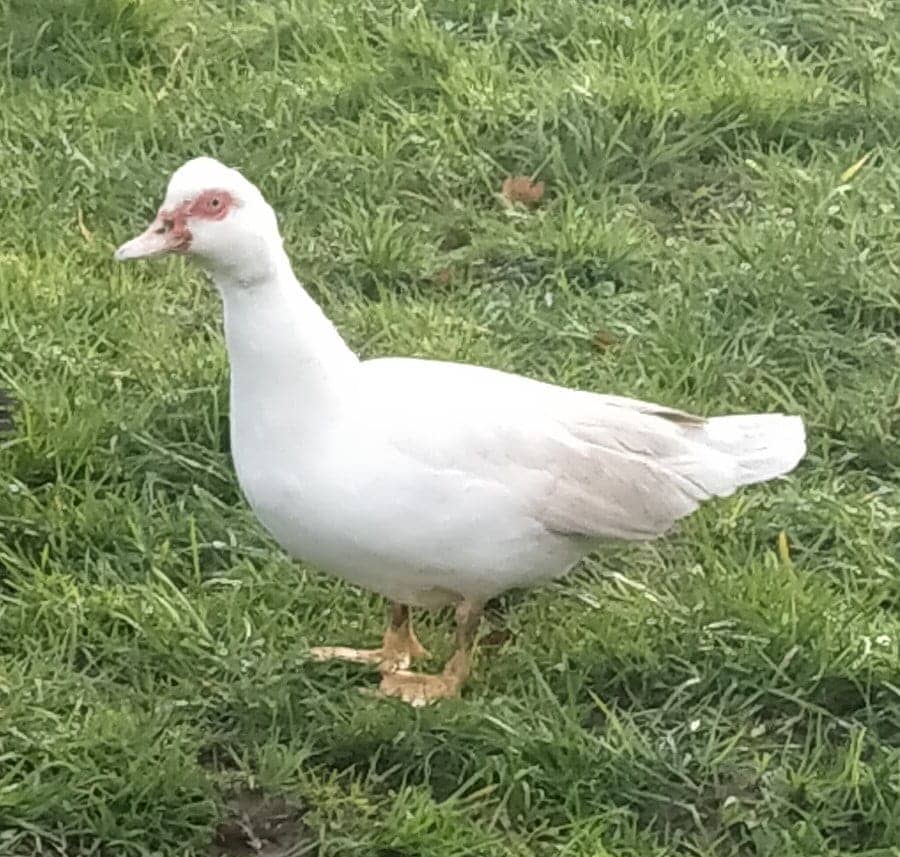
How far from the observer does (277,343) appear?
297cm

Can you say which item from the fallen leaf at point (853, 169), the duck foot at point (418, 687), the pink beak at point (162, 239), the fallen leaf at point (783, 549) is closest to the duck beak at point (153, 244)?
the pink beak at point (162, 239)

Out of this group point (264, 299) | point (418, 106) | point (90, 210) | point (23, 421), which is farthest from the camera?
point (418, 106)

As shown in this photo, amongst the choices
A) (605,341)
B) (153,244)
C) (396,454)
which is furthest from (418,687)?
(605,341)

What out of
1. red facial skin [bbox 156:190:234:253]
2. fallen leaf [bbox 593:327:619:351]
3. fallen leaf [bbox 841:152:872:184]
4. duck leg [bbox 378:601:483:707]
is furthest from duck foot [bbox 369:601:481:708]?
fallen leaf [bbox 841:152:872:184]

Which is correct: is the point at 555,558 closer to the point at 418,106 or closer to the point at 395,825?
the point at 395,825

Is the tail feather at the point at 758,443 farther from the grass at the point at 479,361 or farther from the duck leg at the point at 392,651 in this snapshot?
the duck leg at the point at 392,651

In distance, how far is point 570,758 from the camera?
3.11m

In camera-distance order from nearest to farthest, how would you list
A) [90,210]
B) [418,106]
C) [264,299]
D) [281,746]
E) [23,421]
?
[264,299] < [281,746] < [23,421] < [90,210] < [418,106]

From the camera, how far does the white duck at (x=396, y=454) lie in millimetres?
2955

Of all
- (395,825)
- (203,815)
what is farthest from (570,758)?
(203,815)

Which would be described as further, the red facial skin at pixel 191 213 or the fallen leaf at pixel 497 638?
the fallen leaf at pixel 497 638

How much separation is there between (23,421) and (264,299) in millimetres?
997

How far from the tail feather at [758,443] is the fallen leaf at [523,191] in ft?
4.51

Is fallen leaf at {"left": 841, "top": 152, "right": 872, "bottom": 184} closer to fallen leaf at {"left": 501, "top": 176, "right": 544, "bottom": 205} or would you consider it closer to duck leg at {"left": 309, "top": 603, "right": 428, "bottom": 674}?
fallen leaf at {"left": 501, "top": 176, "right": 544, "bottom": 205}
